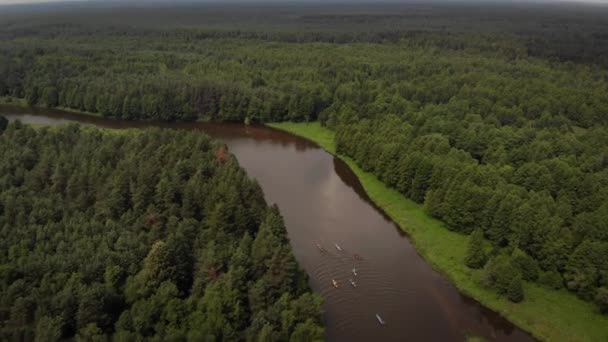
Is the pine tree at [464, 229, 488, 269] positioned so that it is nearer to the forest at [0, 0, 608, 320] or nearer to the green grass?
the forest at [0, 0, 608, 320]

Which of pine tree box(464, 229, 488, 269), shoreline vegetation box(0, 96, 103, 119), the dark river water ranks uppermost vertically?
shoreline vegetation box(0, 96, 103, 119)

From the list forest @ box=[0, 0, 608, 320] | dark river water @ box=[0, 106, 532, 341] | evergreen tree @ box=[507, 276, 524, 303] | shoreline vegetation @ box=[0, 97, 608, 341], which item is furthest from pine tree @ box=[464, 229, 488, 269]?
evergreen tree @ box=[507, 276, 524, 303]

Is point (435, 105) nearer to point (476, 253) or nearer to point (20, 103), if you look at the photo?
point (476, 253)

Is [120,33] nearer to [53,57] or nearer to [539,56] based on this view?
[53,57]

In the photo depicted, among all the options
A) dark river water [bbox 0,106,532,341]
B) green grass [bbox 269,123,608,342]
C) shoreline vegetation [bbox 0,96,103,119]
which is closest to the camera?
green grass [bbox 269,123,608,342]

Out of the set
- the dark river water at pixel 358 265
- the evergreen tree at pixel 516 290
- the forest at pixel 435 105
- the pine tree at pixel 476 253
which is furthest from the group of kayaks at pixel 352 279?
the evergreen tree at pixel 516 290

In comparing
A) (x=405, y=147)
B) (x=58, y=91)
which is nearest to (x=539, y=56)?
(x=405, y=147)

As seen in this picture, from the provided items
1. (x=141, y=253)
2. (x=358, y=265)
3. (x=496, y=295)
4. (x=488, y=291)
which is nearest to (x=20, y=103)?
(x=141, y=253)
